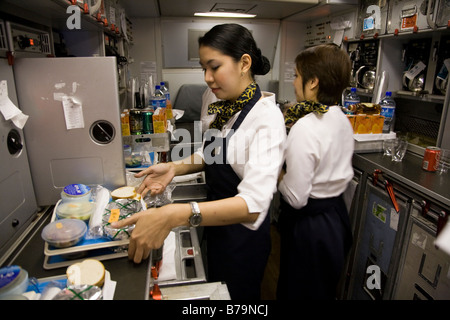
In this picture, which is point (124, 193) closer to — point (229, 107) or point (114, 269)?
point (114, 269)

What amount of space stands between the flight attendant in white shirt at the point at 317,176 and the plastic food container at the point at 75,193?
2.94 ft

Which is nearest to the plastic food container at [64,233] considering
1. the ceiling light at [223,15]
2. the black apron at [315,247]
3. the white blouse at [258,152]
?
the white blouse at [258,152]

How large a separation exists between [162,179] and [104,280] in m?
0.59

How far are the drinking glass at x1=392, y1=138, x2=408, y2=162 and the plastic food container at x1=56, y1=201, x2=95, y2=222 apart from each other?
184 centimetres

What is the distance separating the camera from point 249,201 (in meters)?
0.89

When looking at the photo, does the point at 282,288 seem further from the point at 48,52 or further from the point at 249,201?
the point at 48,52

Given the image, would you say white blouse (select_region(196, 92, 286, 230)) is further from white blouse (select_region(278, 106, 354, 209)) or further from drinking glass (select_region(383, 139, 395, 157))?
drinking glass (select_region(383, 139, 395, 157))

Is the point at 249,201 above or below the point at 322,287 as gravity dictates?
above

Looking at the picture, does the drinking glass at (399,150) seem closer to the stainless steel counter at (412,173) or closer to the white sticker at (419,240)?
the stainless steel counter at (412,173)

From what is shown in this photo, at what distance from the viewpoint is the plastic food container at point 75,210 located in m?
0.95

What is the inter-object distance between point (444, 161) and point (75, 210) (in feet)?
6.48

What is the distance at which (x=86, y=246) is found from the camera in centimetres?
84

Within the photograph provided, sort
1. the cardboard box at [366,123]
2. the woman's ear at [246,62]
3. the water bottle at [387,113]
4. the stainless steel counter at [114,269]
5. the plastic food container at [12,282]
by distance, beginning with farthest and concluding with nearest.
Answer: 1. the water bottle at [387,113]
2. the cardboard box at [366,123]
3. the woman's ear at [246,62]
4. the stainless steel counter at [114,269]
5. the plastic food container at [12,282]

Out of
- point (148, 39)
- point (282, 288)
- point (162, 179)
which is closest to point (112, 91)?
point (162, 179)
